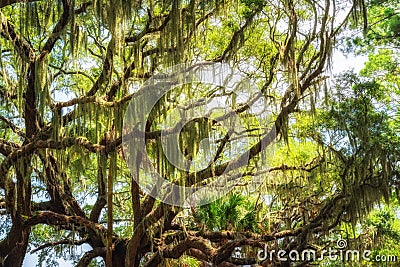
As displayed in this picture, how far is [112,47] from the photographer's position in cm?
507

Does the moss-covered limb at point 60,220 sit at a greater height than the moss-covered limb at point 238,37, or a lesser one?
lesser

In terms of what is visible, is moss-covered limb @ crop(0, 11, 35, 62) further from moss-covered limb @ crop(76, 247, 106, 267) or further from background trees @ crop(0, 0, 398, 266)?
moss-covered limb @ crop(76, 247, 106, 267)

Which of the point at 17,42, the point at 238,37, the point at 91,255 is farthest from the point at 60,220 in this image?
the point at 238,37

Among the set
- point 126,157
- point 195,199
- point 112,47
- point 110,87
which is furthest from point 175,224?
point 112,47

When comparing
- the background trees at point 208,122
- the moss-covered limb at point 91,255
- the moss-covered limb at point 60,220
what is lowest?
the moss-covered limb at point 91,255

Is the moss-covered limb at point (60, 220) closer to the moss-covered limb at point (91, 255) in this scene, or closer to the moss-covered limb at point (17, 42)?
the moss-covered limb at point (91, 255)

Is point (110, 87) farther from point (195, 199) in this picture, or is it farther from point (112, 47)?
point (195, 199)

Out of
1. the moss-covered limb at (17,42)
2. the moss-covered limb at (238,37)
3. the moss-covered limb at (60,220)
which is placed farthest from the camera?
the moss-covered limb at (60,220)

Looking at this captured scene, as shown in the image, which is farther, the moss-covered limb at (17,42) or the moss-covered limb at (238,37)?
the moss-covered limb at (238,37)

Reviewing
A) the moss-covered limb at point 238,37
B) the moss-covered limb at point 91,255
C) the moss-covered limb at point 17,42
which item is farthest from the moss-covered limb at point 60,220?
the moss-covered limb at point 238,37

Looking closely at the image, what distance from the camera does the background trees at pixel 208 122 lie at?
514cm

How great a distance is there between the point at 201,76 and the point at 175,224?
2597 millimetres

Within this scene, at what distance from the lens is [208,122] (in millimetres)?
5773

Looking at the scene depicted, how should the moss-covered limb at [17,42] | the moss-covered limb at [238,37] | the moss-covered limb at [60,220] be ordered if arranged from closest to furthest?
the moss-covered limb at [17,42], the moss-covered limb at [238,37], the moss-covered limb at [60,220]
